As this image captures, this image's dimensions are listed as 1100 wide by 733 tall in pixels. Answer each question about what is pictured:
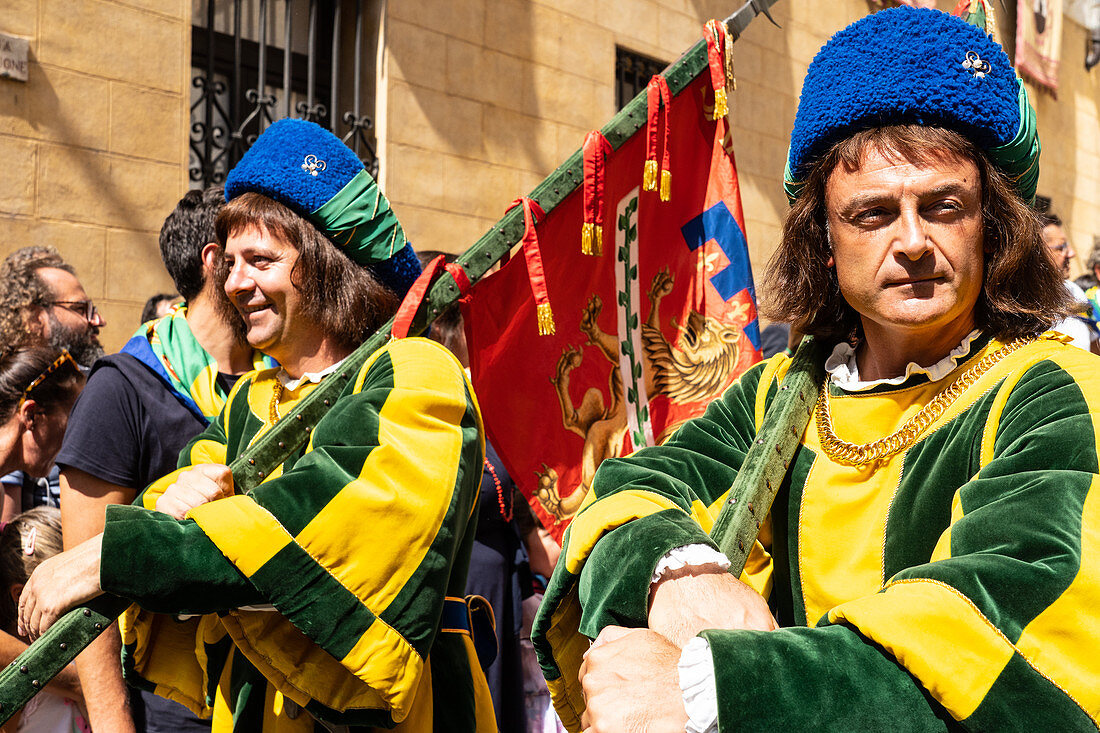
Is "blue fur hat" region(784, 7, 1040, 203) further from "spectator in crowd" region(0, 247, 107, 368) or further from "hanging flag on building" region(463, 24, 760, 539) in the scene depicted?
"spectator in crowd" region(0, 247, 107, 368)

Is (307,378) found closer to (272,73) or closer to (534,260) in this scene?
(534,260)

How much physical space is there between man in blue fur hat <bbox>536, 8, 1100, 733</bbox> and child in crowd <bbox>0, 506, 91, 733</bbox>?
6.59ft

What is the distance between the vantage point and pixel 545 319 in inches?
105

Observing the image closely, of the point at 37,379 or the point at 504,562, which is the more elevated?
the point at 37,379

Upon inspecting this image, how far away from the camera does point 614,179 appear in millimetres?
2883

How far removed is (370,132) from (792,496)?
573cm

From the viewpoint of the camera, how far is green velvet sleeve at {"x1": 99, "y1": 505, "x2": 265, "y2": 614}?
1880 millimetres

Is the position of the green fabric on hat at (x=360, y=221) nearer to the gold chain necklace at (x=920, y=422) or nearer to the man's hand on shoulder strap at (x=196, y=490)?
the man's hand on shoulder strap at (x=196, y=490)

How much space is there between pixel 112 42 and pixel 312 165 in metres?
3.58

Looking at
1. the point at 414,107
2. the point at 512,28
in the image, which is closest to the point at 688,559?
the point at 414,107

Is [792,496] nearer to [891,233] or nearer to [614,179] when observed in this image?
[891,233]

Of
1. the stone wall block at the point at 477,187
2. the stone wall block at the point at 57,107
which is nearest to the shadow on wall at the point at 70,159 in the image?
the stone wall block at the point at 57,107

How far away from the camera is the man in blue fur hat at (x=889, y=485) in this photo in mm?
1146

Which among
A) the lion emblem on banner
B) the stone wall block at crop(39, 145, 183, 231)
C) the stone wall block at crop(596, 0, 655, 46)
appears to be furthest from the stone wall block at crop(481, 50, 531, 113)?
the lion emblem on banner
